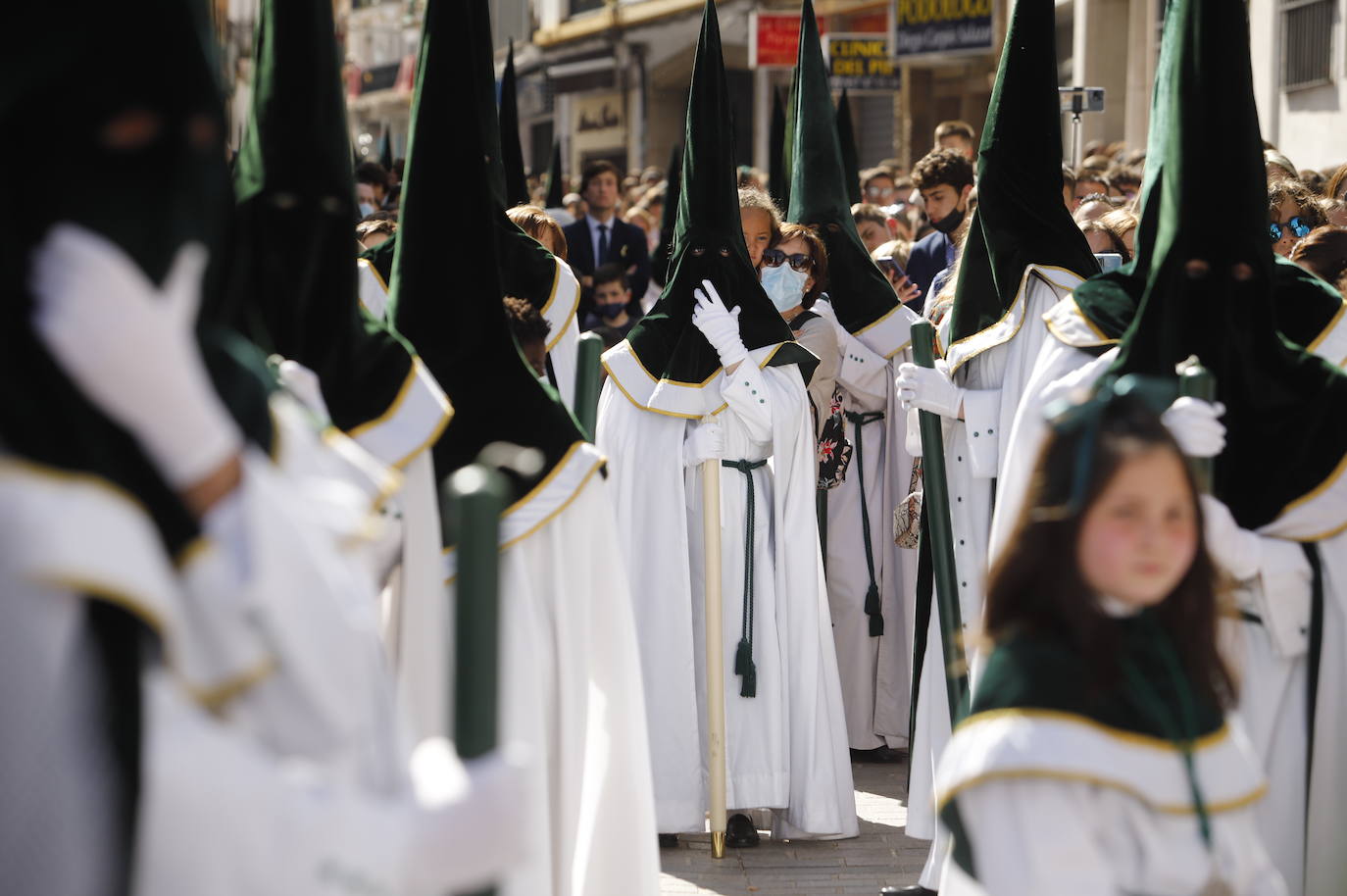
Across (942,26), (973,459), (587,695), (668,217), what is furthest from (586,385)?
(942,26)

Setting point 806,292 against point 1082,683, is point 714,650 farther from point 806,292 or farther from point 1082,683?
point 1082,683

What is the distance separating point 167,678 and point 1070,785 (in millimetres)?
1477

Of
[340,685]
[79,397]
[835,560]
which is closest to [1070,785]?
[340,685]

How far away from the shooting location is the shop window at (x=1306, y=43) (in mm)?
14383

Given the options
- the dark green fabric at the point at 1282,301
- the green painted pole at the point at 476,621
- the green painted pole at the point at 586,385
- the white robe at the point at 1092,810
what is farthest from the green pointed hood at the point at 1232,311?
the green painted pole at the point at 476,621

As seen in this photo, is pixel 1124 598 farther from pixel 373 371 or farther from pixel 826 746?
pixel 826 746

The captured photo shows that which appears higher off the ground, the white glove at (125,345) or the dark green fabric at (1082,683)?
the white glove at (125,345)

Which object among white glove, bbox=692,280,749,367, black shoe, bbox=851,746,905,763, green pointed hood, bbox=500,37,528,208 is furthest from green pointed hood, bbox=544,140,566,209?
white glove, bbox=692,280,749,367

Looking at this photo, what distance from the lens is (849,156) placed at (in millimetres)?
11258

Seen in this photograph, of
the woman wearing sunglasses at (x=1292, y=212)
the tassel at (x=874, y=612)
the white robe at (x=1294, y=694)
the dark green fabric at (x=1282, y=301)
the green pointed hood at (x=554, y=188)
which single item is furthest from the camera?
the green pointed hood at (x=554, y=188)

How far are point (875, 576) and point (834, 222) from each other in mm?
1513

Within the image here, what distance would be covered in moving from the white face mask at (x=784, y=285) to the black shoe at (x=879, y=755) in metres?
1.99

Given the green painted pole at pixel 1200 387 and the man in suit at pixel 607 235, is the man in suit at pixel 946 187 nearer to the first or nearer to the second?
the green painted pole at pixel 1200 387

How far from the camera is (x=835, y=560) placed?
24.1 ft
